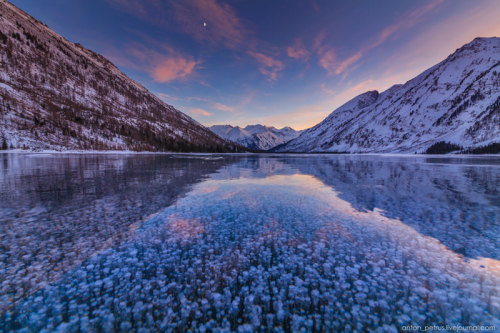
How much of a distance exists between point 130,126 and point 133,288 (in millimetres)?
209982

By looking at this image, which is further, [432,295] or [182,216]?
[182,216]

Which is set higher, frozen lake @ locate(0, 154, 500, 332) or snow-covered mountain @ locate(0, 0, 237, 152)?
snow-covered mountain @ locate(0, 0, 237, 152)

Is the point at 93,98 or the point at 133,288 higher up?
the point at 93,98

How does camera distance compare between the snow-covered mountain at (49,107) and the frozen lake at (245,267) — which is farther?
Answer: the snow-covered mountain at (49,107)

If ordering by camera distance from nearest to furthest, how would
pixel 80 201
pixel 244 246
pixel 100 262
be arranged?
pixel 100 262 → pixel 244 246 → pixel 80 201

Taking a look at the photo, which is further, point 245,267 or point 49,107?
point 49,107

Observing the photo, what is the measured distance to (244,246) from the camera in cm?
769

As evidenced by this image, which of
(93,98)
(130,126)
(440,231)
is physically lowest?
(440,231)

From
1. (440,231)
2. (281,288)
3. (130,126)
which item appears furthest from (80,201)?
(130,126)

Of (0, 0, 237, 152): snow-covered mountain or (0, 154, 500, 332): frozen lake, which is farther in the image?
(0, 0, 237, 152): snow-covered mountain

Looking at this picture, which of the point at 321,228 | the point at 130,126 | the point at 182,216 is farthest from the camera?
the point at 130,126

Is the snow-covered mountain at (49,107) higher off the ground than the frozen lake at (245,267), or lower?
higher

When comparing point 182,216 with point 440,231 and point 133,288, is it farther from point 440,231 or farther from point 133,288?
point 440,231

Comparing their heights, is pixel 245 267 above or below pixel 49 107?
below
